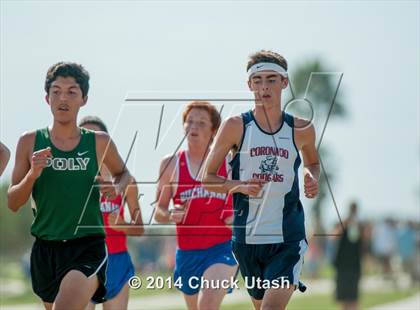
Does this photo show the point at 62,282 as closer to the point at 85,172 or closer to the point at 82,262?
the point at 82,262

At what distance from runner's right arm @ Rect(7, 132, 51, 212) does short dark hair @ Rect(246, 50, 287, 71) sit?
203 cm

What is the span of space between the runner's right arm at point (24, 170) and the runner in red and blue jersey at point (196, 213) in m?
2.37

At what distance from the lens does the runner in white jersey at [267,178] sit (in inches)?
392

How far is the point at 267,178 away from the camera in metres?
10.0

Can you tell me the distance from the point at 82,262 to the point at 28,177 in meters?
0.87

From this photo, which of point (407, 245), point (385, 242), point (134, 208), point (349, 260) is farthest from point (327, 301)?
point (134, 208)

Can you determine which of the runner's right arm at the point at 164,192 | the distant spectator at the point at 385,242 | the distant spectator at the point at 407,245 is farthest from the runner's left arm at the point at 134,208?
the distant spectator at the point at 385,242

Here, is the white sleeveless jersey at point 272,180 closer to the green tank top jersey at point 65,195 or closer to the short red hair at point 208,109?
the green tank top jersey at point 65,195

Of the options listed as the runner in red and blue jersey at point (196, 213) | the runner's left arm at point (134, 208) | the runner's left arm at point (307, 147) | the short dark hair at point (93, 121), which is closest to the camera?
the runner's left arm at point (307, 147)

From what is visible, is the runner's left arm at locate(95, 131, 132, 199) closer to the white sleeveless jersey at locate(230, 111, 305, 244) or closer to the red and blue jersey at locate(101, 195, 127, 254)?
the white sleeveless jersey at locate(230, 111, 305, 244)

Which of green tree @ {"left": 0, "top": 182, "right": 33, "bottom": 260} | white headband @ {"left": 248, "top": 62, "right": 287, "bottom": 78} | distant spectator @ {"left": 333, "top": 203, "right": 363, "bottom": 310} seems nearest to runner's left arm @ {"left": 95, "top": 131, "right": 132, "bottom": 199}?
white headband @ {"left": 248, "top": 62, "right": 287, "bottom": 78}

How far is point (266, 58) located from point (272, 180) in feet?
3.61

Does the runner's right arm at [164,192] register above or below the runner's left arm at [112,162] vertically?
above

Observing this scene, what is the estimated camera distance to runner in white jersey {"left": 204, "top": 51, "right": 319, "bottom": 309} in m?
9.96
